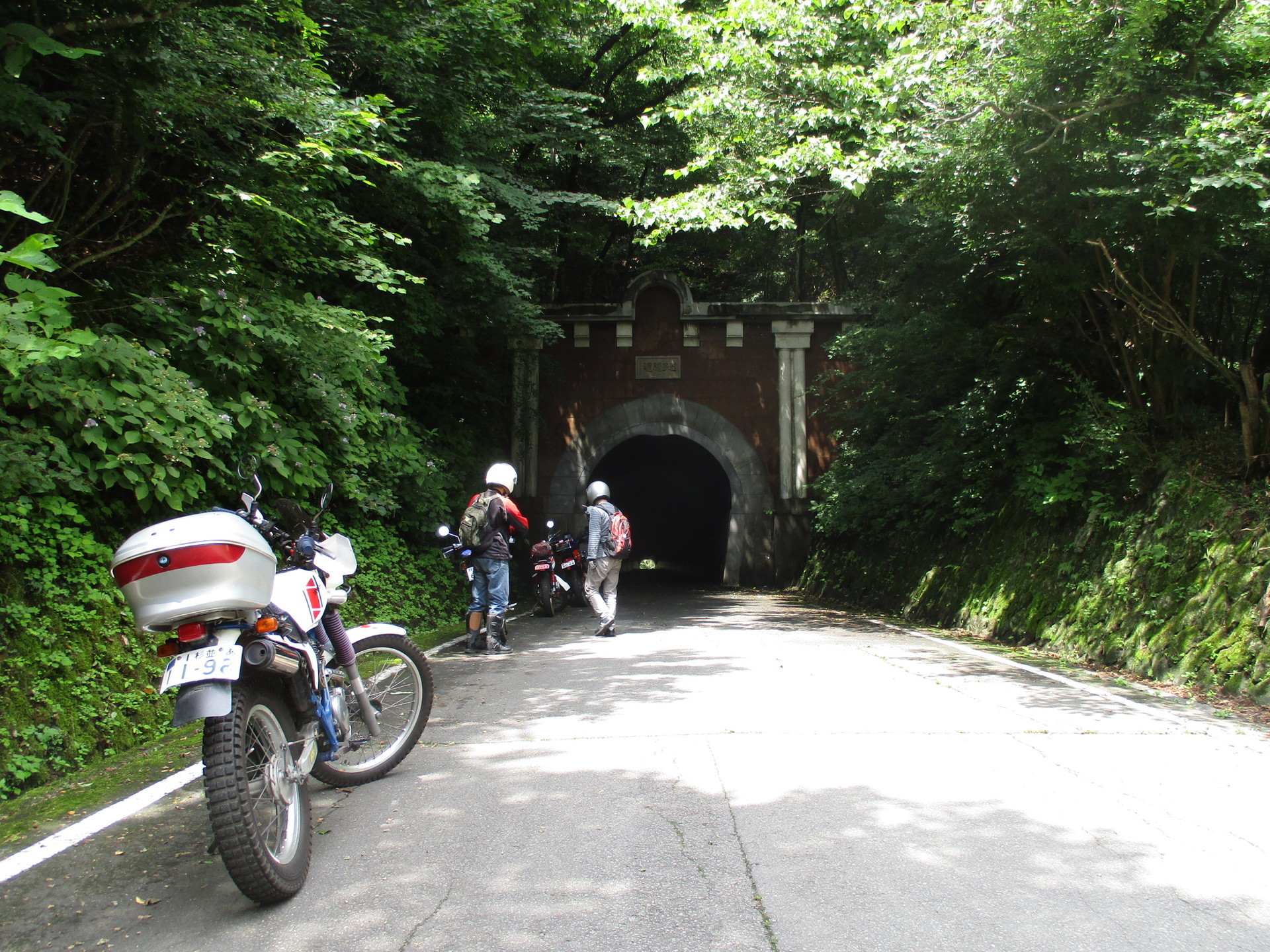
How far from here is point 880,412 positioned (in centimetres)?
1361

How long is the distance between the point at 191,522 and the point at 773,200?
29.7 ft

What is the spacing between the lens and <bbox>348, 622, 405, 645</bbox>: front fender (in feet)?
13.2

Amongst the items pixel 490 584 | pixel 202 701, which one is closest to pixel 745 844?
pixel 202 701

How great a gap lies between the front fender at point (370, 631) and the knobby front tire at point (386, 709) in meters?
0.02

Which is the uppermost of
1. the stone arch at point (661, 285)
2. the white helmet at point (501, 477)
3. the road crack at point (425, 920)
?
the stone arch at point (661, 285)

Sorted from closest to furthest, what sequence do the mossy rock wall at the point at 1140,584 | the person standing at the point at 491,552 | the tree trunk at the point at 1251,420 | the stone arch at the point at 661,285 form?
the mossy rock wall at the point at 1140,584 < the tree trunk at the point at 1251,420 < the person standing at the point at 491,552 < the stone arch at the point at 661,285

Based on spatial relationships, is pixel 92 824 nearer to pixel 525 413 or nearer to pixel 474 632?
pixel 474 632

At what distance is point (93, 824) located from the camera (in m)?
3.43

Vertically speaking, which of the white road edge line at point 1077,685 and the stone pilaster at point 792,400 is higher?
the stone pilaster at point 792,400

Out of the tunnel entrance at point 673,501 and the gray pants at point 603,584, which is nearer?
the gray pants at point 603,584

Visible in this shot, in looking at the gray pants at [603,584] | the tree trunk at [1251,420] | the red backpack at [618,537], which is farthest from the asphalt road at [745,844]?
the red backpack at [618,537]

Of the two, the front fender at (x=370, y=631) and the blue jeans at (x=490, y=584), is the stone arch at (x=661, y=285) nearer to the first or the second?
the blue jeans at (x=490, y=584)

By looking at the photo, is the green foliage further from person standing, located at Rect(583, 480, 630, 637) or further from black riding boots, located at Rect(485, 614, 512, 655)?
person standing, located at Rect(583, 480, 630, 637)

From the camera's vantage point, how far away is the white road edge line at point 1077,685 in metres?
5.18
